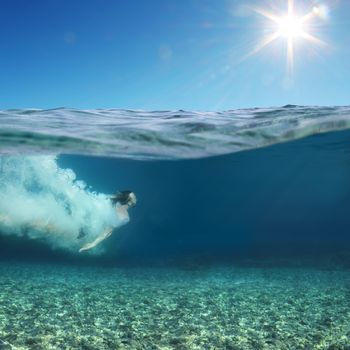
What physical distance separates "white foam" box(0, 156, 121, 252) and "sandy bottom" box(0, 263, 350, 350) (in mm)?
10521

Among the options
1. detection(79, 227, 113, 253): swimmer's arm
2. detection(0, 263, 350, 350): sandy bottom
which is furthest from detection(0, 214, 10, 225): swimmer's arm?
detection(79, 227, 113, 253): swimmer's arm

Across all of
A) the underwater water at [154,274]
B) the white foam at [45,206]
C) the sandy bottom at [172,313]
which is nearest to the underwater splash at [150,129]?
the underwater water at [154,274]

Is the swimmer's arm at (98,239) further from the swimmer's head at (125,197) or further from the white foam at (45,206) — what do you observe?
the white foam at (45,206)

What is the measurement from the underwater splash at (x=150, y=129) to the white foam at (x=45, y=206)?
1118 cm

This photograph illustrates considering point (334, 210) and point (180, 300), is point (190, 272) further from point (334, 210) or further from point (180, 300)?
point (334, 210)

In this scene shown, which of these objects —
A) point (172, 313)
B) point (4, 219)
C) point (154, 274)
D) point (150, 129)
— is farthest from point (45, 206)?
point (172, 313)

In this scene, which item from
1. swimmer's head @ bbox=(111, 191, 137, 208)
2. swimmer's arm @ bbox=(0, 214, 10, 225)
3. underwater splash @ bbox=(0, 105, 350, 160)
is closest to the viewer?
swimmer's head @ bbox=(111, 191, 137, 208)

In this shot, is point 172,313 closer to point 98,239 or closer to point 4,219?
point 98,239

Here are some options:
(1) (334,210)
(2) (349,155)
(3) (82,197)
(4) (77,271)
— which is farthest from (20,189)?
(1) (334,210)

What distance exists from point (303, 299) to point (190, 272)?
9299mm

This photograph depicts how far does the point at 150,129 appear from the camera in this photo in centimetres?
1456

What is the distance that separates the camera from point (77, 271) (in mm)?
20453

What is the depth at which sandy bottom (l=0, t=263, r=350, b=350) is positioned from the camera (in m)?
7.89

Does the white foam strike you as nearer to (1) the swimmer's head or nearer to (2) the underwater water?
(2) the underwater water
